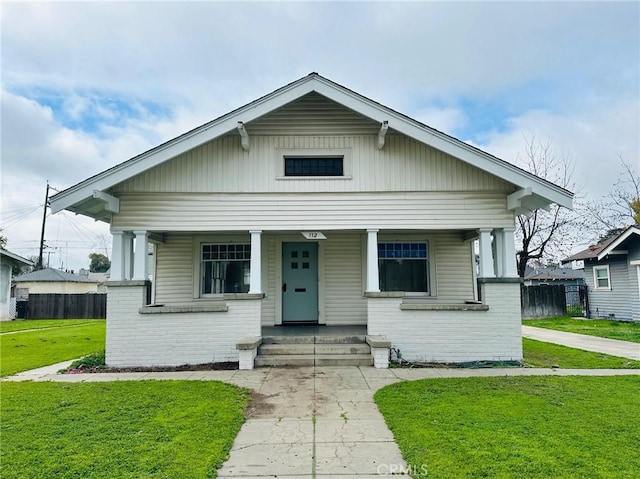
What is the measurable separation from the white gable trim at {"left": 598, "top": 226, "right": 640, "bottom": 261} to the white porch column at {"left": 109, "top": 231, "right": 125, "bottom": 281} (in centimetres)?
1841

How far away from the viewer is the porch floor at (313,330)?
8291 mm

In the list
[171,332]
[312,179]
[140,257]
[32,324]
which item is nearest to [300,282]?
[312,179]

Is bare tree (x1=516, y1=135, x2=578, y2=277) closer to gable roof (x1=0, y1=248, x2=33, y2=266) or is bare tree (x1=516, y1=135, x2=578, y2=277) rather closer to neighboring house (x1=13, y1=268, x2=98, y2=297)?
gable roof (x1=0, y1=248, x2=33, y2=266)

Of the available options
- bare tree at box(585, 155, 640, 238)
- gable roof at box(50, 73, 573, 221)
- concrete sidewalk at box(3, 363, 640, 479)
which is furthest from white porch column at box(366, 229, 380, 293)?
bare tree at box(585, 155, 640, 238)

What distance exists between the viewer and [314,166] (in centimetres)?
836

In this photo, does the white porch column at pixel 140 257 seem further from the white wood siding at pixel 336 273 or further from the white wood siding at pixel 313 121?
the white wood siding at pixel 313 121

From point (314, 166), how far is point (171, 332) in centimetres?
447

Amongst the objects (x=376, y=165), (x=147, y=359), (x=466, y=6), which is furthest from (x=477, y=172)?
(x=147, y=359)

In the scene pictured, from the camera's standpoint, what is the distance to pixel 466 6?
965cm

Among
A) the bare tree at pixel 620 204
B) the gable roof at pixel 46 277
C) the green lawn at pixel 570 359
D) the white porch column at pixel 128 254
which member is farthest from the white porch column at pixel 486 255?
the gable roof at pixel 46 277

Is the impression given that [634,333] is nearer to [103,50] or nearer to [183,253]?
[183,253]

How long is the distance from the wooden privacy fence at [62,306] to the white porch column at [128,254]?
1569 cm

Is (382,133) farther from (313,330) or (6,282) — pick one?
(6,282)

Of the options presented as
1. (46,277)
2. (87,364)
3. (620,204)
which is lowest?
(87,364)
